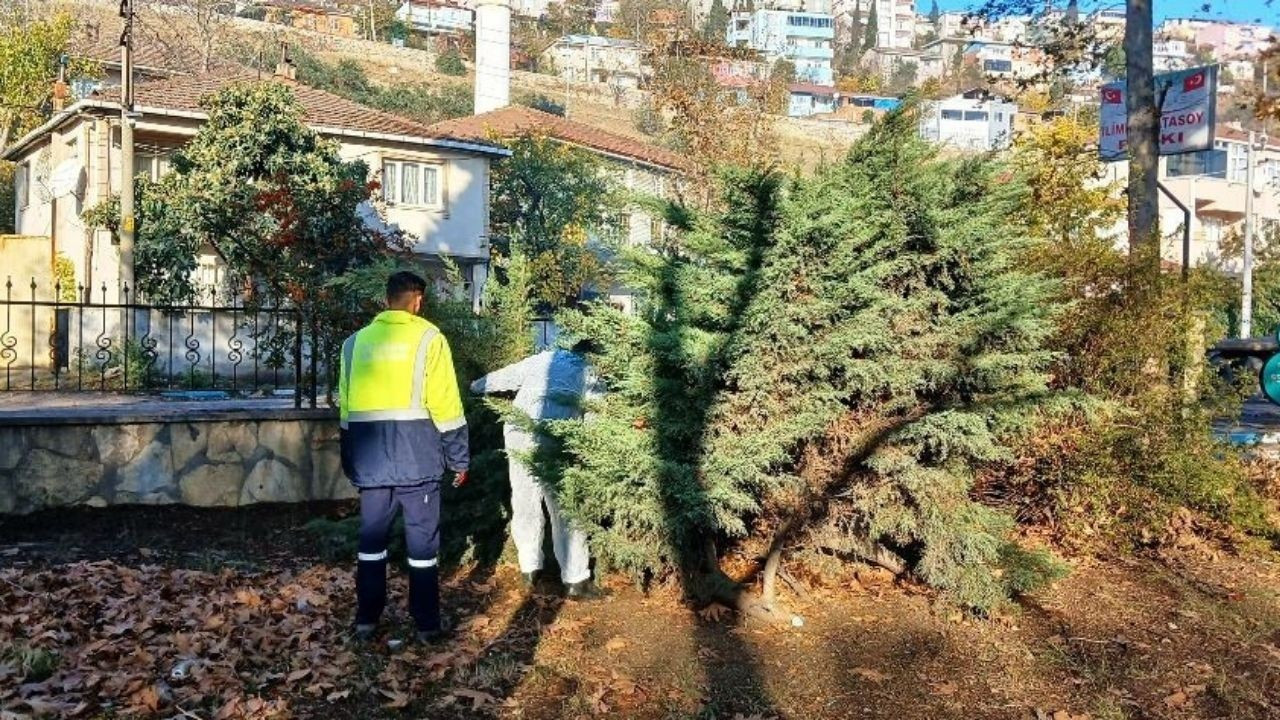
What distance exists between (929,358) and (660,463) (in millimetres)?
1499

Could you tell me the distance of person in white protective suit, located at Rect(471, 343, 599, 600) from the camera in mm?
5859

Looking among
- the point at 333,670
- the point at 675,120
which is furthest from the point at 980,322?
the point at 675,120

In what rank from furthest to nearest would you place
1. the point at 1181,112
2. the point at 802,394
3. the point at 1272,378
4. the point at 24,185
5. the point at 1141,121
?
the point at 24,185
the point at 1181,112
the point at 1141,121
the point at 1272,378
the point at 802,394

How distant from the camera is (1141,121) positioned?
407 inches

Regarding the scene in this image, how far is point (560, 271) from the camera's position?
24078 mm

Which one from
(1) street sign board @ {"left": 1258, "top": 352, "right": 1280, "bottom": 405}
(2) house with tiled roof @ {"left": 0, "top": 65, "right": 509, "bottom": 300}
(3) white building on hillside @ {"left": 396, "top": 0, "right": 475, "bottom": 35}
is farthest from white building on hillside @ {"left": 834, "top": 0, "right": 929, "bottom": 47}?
(1) street sign board @ {"left": 1258, "top": 352, "right": 1280, "bottom": 405}

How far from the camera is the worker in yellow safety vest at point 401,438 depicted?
16.8 feet

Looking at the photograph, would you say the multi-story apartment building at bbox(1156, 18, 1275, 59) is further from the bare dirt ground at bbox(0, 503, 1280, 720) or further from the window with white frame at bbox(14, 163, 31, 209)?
the window with white frame at bbox(14, 163, 31, 209)

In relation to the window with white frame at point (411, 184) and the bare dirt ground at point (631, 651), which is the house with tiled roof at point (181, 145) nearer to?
the window with white frame at point (411, 184)

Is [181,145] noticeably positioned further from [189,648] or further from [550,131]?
[189,648]

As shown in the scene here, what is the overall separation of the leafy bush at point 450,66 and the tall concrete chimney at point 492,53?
22.4 m

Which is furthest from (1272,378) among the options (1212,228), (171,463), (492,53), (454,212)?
(1212,228)

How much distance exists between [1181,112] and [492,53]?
32.1 meters

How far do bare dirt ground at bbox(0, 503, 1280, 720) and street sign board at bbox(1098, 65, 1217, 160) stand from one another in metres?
6.96
